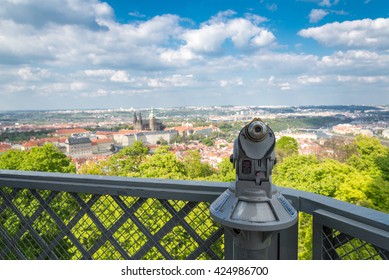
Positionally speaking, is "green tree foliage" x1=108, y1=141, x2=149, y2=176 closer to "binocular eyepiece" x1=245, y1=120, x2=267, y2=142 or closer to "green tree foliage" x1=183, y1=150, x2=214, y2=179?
"green tree foliage" x1=183, y1=150, x2=214, y2=179

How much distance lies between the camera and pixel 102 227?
1657 mm

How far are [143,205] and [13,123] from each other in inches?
630

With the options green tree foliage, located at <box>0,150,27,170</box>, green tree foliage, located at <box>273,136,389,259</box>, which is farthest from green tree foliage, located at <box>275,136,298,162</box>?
green tree foliage, located at <box>0,150,27,170</box>

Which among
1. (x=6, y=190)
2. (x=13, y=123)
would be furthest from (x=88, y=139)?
(x=6, y=190)

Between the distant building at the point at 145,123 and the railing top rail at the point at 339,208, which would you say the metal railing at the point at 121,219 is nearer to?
the railing top rail at the point at 339,208

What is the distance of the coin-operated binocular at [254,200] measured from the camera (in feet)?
3.63

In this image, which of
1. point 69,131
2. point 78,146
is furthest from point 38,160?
point 78,146

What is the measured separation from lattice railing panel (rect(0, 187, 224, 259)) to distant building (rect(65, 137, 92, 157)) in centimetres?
2066

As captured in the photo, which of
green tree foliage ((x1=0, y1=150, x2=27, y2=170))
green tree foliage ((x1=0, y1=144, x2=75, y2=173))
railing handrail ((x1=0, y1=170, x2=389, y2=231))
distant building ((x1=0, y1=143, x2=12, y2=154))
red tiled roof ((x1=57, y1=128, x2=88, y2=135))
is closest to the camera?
railing handrail ((x1=0, y1=170, x2=389, y2=231))

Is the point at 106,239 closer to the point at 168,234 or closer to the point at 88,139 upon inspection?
the point at 168,234

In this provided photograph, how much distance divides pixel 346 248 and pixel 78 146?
78.0ft

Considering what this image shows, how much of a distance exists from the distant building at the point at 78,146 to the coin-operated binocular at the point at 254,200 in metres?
21.7

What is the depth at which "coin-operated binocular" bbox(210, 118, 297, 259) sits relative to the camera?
111cm

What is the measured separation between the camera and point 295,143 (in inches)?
849
